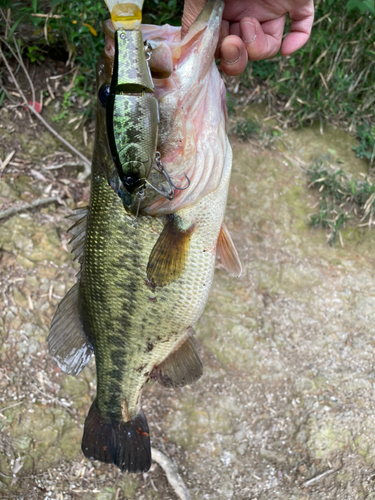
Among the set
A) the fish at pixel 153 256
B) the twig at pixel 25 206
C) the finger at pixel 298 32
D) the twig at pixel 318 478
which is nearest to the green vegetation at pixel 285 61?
the twig at pixel 25 206

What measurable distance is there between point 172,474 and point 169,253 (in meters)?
1.74

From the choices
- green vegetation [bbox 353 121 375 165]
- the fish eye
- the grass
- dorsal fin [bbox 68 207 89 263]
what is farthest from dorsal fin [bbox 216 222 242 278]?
green vegetation [bbox 353 121 375 165]

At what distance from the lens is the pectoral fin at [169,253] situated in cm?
160

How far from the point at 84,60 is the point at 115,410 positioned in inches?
113

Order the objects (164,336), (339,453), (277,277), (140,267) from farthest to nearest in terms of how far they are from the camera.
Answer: (277,277)
(339,453)
(164,336)
(140,267)

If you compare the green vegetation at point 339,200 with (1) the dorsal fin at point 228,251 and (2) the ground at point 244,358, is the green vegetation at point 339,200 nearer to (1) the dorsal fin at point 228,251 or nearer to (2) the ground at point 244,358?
(2) the ground at point 244,358

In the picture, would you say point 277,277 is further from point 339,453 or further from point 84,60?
point 84,60

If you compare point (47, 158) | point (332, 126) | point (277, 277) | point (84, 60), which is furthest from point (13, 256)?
point (332, 126)

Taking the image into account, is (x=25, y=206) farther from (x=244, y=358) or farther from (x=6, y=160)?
(x=244, y=358)

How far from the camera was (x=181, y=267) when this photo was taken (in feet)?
5.58

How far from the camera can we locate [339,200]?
3.66 m

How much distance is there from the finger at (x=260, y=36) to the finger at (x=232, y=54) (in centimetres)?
24

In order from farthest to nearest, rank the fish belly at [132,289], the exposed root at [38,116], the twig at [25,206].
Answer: the exposed root at [38,116]
the twig at [25,206]
the fish belly at [132,289]

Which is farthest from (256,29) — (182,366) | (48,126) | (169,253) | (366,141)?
(366,141)
